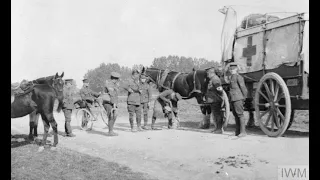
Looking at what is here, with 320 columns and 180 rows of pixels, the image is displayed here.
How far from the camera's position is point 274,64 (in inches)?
303

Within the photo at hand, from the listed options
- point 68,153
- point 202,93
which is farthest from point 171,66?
point 68,153

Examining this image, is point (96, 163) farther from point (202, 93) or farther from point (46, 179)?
point (202, 93)

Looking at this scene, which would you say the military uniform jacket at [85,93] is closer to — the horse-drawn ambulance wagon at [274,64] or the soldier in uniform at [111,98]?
the soldier in uniform at [111,98]

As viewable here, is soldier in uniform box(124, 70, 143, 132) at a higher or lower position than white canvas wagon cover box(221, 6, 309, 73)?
lower

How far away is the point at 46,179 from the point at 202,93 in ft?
20.3

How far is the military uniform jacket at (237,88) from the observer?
786 centimetres

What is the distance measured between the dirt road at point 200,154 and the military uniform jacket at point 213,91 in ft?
3.27

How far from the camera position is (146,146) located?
7.47 meters

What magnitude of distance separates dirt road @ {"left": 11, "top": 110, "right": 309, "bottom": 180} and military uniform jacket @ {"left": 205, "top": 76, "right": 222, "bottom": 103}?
100 centimetres

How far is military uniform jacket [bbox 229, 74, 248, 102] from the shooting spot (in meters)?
7.86

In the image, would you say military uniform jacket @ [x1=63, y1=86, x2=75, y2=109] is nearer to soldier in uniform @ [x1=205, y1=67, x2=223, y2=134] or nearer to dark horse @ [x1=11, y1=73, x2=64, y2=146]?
dark horse @ [x1=11, y1=73, x2=64, y2=146]

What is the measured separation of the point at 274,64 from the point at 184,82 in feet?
11.4

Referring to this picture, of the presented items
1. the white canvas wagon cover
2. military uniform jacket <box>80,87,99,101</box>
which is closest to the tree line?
military uniform jacket <box>80,87,99,101</box>
